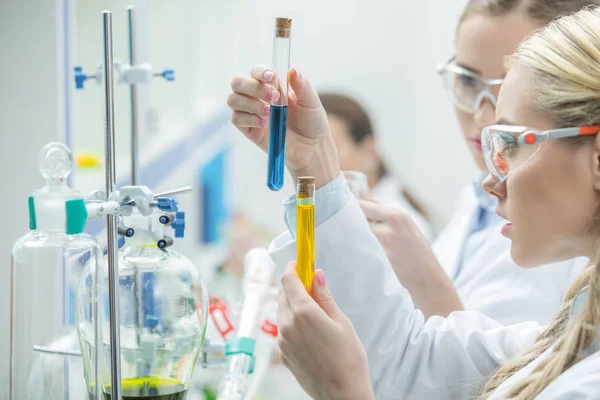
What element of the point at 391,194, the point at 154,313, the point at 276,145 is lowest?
the point at 391,194

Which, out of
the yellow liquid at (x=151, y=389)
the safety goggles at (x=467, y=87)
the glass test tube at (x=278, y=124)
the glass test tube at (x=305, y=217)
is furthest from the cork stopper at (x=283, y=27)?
the safety goggles at (x=467, y=87)

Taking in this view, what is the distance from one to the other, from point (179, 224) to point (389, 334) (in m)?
0.47

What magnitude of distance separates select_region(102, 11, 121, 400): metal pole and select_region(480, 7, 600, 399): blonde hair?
0.51 m

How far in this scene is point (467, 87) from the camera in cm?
140

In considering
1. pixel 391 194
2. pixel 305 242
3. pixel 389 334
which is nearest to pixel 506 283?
pixel 389 334

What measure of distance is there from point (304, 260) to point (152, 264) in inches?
7.6

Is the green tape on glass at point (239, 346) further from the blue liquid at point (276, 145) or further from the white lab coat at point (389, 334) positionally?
the blue liquid at point (276, 145)

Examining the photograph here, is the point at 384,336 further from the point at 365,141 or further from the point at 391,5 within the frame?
the point at 391,5

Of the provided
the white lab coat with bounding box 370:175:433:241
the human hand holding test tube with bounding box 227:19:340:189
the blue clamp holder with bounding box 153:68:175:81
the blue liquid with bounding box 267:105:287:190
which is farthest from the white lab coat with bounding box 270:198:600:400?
the white lab coat with bounding box 370:175:433:241

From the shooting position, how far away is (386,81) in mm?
4406

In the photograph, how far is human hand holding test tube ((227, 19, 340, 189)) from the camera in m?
0.97

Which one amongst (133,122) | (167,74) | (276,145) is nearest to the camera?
(276,145)

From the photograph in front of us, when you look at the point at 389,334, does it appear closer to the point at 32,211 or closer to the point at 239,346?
the point at 239,346

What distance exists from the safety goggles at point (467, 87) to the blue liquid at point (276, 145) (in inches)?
22.4
